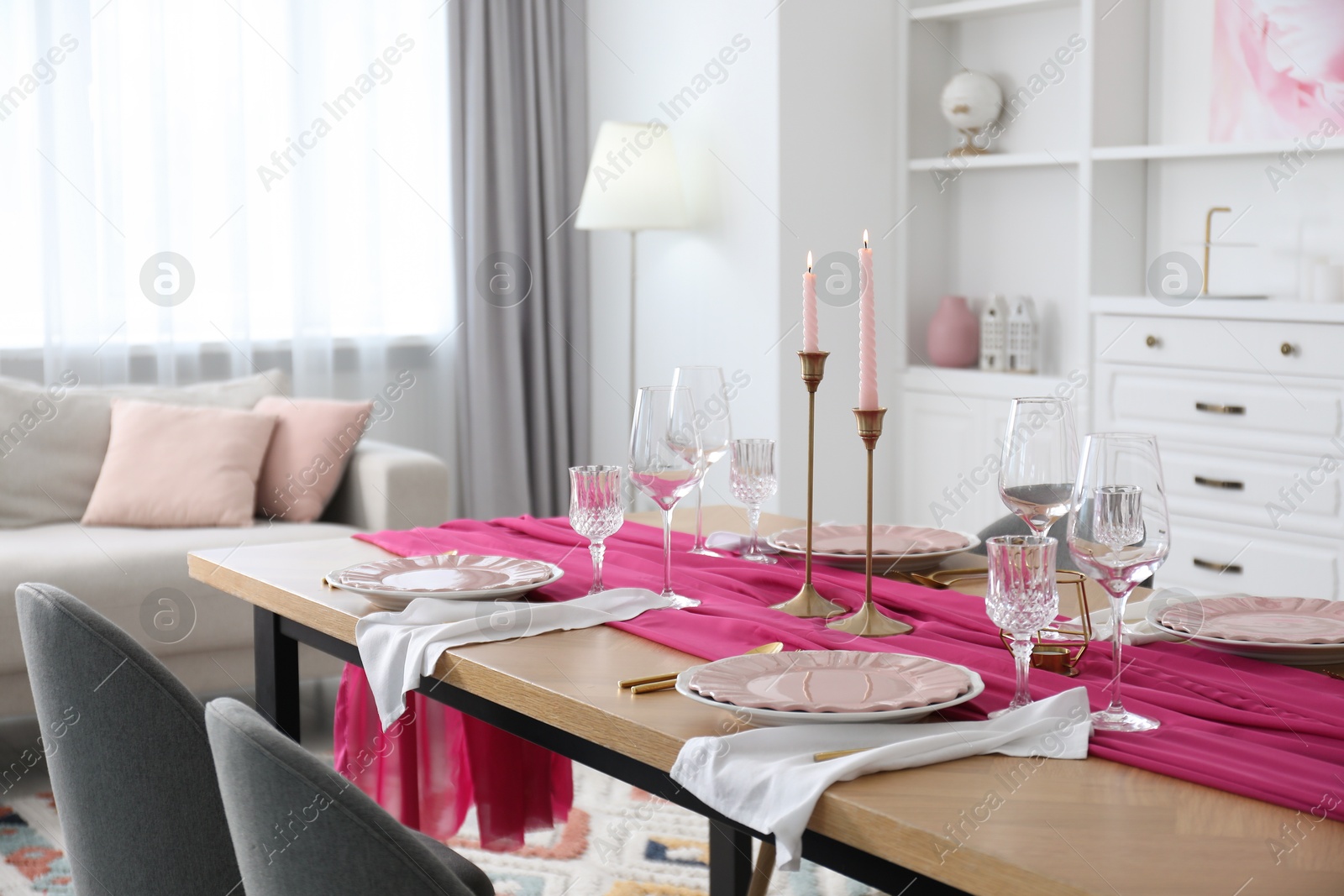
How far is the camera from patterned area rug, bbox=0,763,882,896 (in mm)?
2270

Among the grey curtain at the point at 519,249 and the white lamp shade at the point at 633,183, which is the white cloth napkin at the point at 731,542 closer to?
the white lamp shade at the point at 633,183

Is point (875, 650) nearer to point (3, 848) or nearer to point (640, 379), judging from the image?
point (3, 848)

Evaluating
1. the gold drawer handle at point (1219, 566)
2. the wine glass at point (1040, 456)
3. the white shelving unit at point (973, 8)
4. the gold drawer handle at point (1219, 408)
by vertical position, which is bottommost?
the gold drawer handle at point (1219, 566)

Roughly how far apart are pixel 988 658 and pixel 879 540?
0.57 metres

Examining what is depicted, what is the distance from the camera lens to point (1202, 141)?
363cm

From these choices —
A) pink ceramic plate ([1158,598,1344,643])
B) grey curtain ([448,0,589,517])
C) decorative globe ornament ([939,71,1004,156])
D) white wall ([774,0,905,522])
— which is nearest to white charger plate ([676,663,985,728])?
pink ceramic plate ([1158,598,1344,643])

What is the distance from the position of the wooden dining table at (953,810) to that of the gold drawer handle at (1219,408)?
2351 millimetres

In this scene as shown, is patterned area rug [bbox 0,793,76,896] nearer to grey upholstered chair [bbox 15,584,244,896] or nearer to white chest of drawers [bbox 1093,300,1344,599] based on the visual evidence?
grey upholstered chair [bbox 15,584,244,896]

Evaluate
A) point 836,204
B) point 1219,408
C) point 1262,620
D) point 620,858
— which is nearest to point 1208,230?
point 1219,408

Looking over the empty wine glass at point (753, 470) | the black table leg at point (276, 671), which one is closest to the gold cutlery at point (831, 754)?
the empty wine glass at point (753, 470)

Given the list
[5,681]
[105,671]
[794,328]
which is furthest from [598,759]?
[794,328]

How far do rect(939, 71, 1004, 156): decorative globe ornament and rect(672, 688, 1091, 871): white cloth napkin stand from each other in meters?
3.25

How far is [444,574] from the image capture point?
1.61 m

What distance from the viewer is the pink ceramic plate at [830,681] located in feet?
3.52
